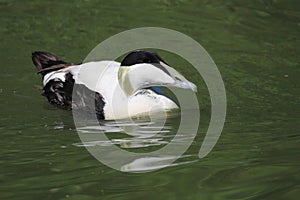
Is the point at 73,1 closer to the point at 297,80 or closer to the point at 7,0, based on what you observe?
the point at 7,0

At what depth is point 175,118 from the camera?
7.50 meters

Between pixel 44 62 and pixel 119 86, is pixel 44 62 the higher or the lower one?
the higher one

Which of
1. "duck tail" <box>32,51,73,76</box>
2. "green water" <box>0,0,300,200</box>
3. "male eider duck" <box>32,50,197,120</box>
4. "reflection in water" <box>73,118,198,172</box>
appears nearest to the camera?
"green water" <box>0,0,300,200</box>

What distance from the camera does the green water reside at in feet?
15.1

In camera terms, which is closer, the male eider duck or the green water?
the green water

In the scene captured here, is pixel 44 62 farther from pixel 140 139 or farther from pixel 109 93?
pixel 140 139

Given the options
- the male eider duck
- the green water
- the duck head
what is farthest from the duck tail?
the duck head

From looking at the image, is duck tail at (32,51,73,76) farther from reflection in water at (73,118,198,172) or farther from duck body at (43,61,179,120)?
reflection in water at (73,118,198,172)

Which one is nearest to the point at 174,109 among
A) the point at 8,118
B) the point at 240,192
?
the point at 8,118

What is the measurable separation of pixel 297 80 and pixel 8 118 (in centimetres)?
362

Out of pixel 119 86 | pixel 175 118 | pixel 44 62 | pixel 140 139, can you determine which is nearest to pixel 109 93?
pixel 119 86

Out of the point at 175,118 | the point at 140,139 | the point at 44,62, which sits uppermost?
the point at 44,62

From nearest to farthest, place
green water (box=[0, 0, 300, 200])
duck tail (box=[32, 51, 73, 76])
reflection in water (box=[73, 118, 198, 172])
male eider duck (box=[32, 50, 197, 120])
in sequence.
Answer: green water (box=[0, 0, 300, 200]) → reflection in water (box=[73, 118, 198, 172]) → male eider duck (box=[32, 50, 197, 120]) → duck tail (box=[32, 51, 73, 76])

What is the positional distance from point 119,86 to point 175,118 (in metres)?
0.85
